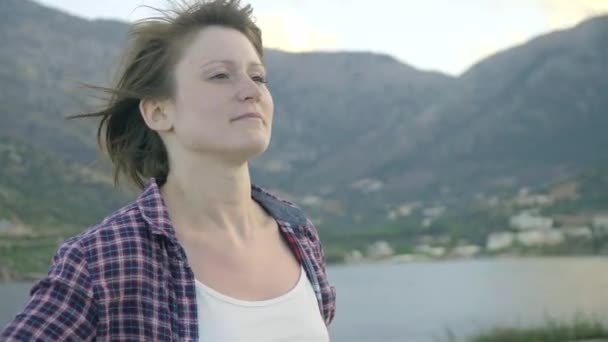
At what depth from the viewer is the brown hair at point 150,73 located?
153cm

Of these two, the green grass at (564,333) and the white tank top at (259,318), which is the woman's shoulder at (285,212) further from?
the green grass at (564,333)

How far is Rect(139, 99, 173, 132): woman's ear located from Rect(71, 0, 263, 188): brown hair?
0.01 metres

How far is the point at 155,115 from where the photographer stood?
5.06ft

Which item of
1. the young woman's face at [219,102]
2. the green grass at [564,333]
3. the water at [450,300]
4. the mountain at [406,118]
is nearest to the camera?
the young woman's face at [219,102]

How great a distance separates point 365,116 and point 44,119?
178 ft

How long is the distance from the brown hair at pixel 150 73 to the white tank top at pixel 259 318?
1.09 feet

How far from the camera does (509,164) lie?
107750 millimetres

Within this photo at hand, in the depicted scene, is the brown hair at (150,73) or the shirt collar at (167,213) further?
the brown hair at (150,73)

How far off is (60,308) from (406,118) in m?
119

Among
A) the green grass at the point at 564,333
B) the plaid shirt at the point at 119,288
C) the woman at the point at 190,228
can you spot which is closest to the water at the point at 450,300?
the green grass at the point at 564,333

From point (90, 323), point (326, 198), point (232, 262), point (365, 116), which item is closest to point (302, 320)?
point (232, 262)

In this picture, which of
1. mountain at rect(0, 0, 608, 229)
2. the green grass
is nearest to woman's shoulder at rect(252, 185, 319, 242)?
the green grass

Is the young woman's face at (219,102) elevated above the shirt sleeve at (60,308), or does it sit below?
above

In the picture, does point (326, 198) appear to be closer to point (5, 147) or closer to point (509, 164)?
point (509, 164)
